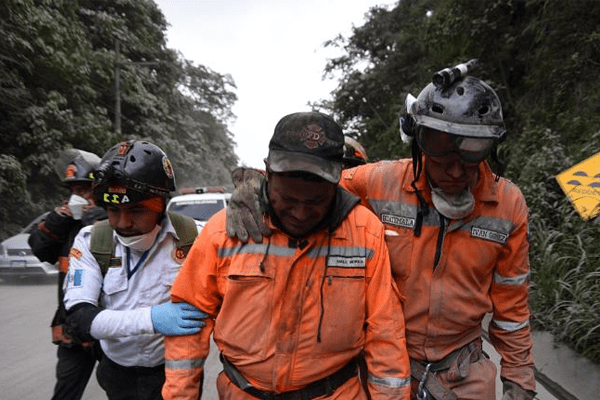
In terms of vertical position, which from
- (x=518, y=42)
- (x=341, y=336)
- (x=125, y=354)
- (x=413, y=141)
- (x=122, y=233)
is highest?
(x=518, y=42)

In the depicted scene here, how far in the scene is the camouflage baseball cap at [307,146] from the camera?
5.53 ft

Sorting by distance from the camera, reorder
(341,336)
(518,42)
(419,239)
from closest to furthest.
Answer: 1. (341,336)
2. (419,239)
3. (518,42)

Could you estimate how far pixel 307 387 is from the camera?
1.85 m

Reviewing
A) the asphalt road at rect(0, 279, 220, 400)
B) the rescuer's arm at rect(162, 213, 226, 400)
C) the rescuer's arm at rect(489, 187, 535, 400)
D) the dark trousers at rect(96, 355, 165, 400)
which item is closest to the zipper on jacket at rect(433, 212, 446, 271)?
the rescuer's arm at rect(489, 187, 535, 400)

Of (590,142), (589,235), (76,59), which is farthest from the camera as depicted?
(76,59)

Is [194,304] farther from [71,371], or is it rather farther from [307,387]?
[71,371]

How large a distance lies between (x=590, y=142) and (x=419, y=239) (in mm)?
6502

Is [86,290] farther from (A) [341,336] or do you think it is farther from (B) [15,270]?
(B) [15,270]

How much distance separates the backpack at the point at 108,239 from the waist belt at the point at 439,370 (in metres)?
1.25

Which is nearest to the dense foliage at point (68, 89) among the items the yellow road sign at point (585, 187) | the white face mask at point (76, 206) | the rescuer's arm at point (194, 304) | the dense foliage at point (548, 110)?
the dense foliage at point (548, 110)

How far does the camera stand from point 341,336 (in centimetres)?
182

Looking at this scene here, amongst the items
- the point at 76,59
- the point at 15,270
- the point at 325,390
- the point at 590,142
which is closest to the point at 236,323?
the point at 325,390

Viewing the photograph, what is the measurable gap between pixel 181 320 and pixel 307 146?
2.67ft

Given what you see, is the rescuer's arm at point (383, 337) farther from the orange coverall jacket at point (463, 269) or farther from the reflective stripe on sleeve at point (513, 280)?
the reflective stripe on sleeve at point (513, 280)
